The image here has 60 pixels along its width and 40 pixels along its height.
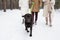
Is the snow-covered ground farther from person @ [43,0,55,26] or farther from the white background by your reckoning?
person @ [43,0,55,26]

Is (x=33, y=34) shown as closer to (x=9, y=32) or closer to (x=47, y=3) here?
(x=9, y=32)

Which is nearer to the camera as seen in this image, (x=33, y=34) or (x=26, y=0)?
(x=33, y=34)

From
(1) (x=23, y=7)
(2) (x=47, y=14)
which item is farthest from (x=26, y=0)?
(2) (x=47, y=14)

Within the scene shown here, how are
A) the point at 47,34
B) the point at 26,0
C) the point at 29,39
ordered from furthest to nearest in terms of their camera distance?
1. the point at 26,0
2. the point at 47,34
3. the point at 29,39

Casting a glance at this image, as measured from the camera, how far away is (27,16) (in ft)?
33.8

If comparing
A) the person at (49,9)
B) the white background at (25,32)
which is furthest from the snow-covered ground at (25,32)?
the person at (49,9)

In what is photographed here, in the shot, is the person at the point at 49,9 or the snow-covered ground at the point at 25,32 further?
the person at the point at 49,9

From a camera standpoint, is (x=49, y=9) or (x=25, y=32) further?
(x=49, y=9)

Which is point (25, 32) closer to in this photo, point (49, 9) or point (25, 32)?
point (25, 32)

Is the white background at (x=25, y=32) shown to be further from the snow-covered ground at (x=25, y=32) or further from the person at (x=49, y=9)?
the person at (x=49, y=9)

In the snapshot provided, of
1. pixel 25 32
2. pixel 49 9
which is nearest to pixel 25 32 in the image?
pixel 25 32

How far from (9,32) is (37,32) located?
128 cm

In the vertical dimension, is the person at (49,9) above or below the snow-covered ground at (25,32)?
above

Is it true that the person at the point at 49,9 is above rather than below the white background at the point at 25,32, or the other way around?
above
